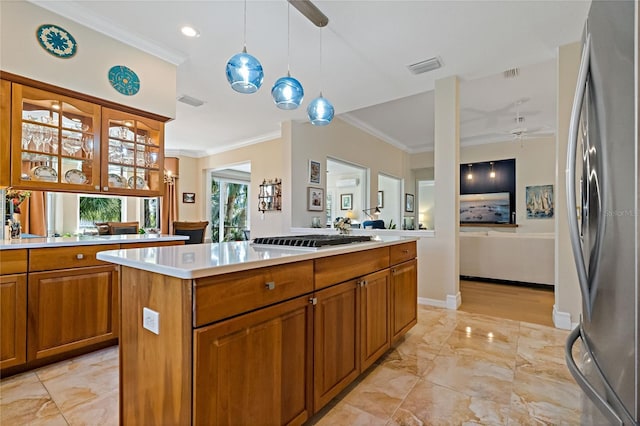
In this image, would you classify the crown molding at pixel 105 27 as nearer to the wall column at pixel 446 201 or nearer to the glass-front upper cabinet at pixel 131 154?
the glass-front upper cabinet at pixel 131 154

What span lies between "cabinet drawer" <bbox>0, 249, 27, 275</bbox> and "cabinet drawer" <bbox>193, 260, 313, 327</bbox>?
1.85 meters

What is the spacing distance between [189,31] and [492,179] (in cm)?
681

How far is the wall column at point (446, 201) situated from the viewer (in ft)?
11.6

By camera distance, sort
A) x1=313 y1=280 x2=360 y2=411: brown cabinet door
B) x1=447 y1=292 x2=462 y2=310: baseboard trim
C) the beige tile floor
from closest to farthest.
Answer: x1=313 y1=280 x2=360 y2=411: brown cabinet door < the beige tile floor < x1=447 y1=292 x2=462 y2=310: baseboard trim

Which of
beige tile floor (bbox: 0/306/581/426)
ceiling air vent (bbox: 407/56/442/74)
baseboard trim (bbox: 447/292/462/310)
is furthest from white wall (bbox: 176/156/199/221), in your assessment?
baseboard trim (bbox: 447/292/462/310)

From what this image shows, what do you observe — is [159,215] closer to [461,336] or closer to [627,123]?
[461,336]

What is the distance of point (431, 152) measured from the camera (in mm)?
8219

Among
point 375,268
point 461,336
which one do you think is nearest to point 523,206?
point 461,336

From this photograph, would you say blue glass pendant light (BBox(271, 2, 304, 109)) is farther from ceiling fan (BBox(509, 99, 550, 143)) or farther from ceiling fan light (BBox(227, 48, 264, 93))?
ceiling fan (BBox(509, 99, 550, 143))

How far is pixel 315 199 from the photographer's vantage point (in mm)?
5469

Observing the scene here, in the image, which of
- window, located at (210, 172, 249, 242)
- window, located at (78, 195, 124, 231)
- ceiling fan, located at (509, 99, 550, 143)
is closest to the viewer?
ceiling fan, located at (509, 99, 550, 143)

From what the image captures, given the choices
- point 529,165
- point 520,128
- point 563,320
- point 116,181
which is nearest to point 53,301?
point 116,181

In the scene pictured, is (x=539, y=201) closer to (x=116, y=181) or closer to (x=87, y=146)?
(x=116, y=181)

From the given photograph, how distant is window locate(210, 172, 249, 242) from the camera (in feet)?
26.4
